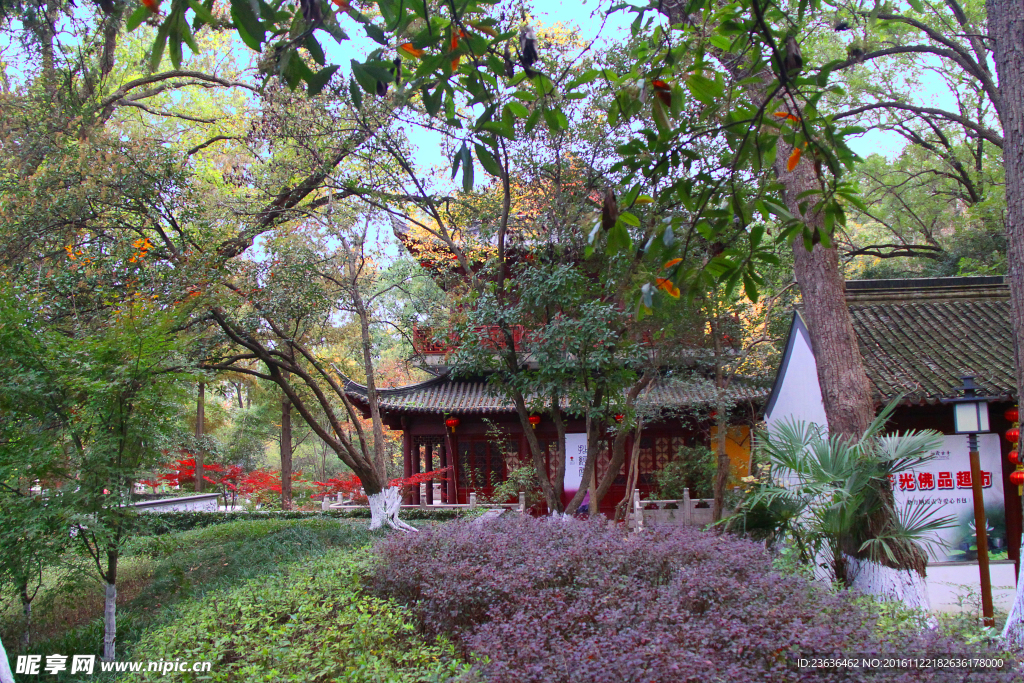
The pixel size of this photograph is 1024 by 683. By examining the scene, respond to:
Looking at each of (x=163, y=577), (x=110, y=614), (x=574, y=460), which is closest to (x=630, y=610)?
(x=110, y=614)

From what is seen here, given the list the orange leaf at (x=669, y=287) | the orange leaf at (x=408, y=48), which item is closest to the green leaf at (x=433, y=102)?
the orange leaf at (x=408, y=48)

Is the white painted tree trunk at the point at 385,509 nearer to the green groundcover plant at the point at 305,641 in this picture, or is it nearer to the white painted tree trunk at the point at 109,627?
the white painted tree trunk at the point at 109,627

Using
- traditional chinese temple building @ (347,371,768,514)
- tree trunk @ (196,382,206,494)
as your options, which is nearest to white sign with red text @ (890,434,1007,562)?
traditional chinese temple building @ (347,371,768,514)

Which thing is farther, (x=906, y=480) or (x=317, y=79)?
(x=906, y=480)

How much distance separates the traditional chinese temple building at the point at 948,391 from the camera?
6.95 meters

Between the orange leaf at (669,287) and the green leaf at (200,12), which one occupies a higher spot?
the green leaf at (200,12)

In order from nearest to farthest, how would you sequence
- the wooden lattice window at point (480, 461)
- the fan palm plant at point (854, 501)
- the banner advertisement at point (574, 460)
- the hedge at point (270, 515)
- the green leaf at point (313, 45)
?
the green leaf at point (313, 45), the fan palm plant at point (854, 501), the hedge at point (270, 515), the banner advertisement at point (574, 460), the wooden lattice window at point (480, 461)

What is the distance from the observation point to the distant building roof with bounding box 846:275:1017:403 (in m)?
7.00

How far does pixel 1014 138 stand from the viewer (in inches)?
144

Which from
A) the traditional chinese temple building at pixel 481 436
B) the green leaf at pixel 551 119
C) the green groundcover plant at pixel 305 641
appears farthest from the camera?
the traditional chinese temple building at pixel 481 436

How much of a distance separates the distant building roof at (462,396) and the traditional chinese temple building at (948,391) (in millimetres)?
2693

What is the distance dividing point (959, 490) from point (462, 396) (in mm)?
8435

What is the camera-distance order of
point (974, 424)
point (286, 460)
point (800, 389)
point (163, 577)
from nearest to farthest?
point (974, 424)
point (163, 577)
point (800, 389)
point (286, 460)

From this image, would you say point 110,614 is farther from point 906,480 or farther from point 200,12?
point 906,480
